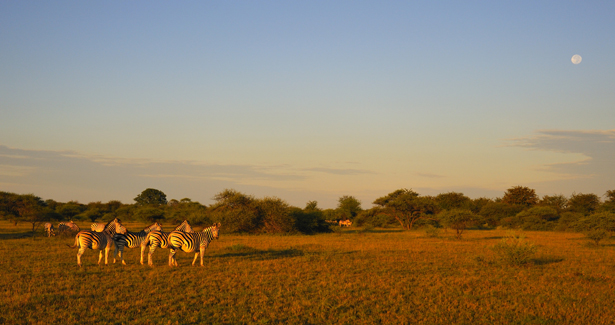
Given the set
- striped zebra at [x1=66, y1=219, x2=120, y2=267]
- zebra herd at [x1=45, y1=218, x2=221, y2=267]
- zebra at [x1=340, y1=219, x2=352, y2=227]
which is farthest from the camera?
zebra at [x1=340, y1=219, x2=352, y2=227]

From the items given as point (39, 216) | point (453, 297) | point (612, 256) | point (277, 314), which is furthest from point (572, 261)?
point (39, 216)

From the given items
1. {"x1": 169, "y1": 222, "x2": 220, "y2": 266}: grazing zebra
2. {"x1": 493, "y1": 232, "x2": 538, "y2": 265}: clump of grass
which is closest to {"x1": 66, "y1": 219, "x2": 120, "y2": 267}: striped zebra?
{"x1": 169, "y1": 222, "x2": 220, "y2": 266}: grazing zebra

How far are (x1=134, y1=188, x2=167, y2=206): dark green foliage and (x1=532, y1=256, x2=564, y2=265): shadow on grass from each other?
3313 inches

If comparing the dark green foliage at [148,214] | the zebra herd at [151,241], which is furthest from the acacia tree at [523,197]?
the zebra herd at [151,241]

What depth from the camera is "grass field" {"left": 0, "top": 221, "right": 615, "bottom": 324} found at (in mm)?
8164

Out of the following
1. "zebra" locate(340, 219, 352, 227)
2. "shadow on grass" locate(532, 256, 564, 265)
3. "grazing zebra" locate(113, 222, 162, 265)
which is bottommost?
"zebra" locate(340, 219, 352, 227)

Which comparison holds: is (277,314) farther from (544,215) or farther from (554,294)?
(544,215)

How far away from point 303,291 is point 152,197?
90.7 metres

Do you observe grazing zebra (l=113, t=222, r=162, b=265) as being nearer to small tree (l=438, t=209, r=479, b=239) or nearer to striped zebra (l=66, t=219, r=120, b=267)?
striped zebra (l=66, t=219, r=120, b=267)

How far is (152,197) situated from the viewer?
9450 centimetres

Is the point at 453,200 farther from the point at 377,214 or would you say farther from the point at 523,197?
the point at 377,214

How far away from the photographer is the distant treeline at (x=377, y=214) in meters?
31.7

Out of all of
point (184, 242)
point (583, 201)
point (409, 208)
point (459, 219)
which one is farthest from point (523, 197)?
point (184, 242)

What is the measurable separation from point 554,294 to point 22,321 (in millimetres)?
11446
